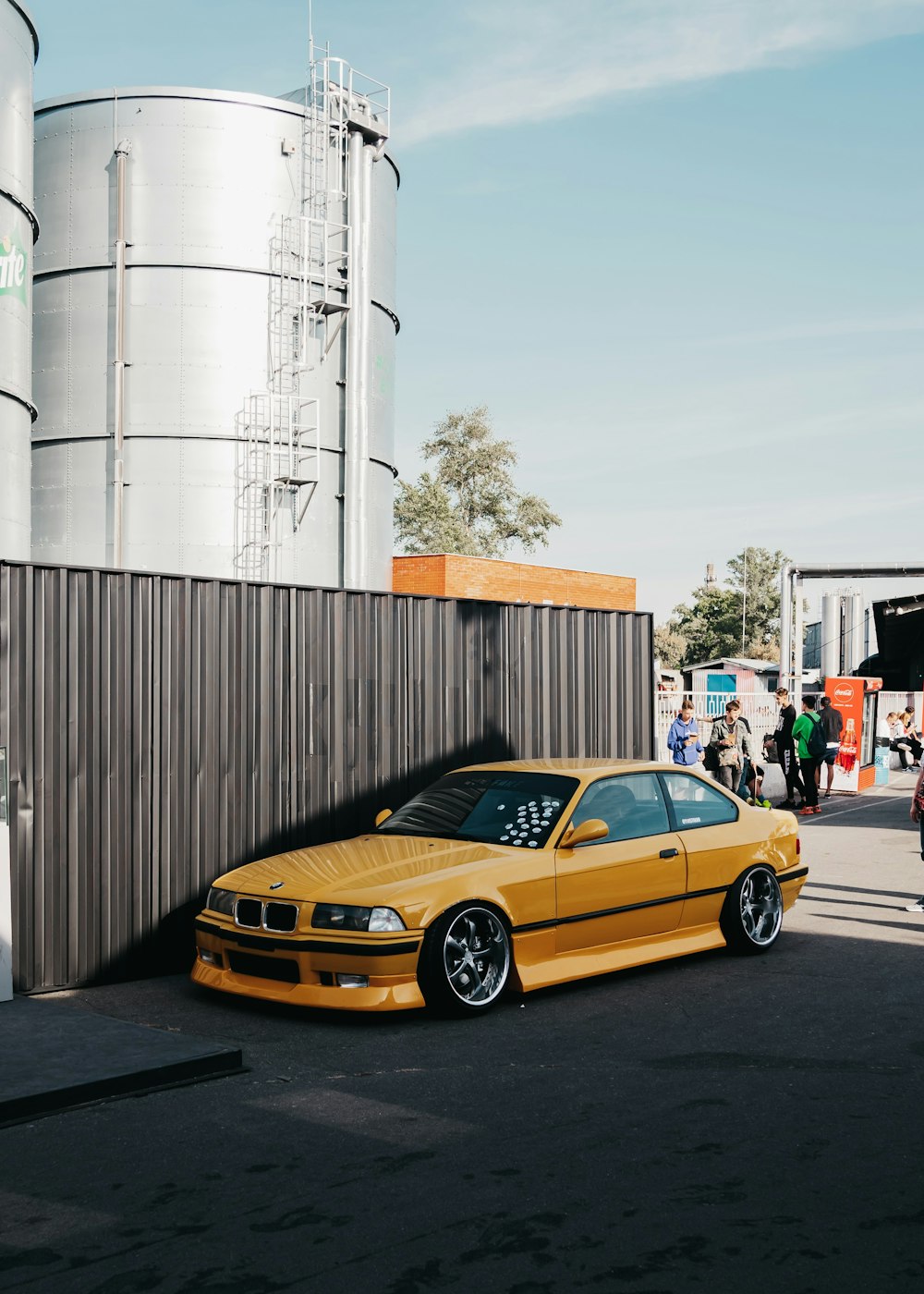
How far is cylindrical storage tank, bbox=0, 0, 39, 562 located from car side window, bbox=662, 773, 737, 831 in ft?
36.3

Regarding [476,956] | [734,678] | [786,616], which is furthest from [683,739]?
[734,678]

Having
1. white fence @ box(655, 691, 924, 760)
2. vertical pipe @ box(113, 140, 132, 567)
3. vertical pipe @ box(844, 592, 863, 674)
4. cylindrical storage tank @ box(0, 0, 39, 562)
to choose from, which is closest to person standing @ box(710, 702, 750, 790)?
white fence @ box(655, 691, 924, 760)

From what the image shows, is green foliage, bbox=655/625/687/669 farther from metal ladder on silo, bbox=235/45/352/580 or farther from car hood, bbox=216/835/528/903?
car hood, bbox=216/835/528/903

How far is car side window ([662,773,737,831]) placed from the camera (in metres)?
9.04

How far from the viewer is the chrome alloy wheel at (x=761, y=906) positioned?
921 centimetres

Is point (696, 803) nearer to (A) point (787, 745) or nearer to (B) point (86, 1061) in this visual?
(B) point (86, 1061)

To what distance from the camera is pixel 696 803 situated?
9.20 meters

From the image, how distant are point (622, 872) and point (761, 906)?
5.19 ft

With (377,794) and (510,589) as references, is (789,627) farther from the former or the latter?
(377,794)

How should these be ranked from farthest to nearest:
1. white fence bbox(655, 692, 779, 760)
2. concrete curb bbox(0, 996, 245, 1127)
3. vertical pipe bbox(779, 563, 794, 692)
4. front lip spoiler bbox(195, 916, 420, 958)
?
vertical pipe bbox(779, 563, 794, 692) → white fence bbox(655, 692, 779, 760) → front lip spoiler bbox(195, 916, 420, 958) → concrete curb bbox(0, 996, 245, 1127)

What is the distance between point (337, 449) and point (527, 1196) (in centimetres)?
1991

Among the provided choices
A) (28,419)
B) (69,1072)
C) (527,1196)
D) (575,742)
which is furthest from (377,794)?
(28,419)

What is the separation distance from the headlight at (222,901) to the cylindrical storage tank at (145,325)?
14.3 meters

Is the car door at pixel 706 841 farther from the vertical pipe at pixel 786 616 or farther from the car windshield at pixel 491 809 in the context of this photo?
the vertical pipe at pixel 786 616
